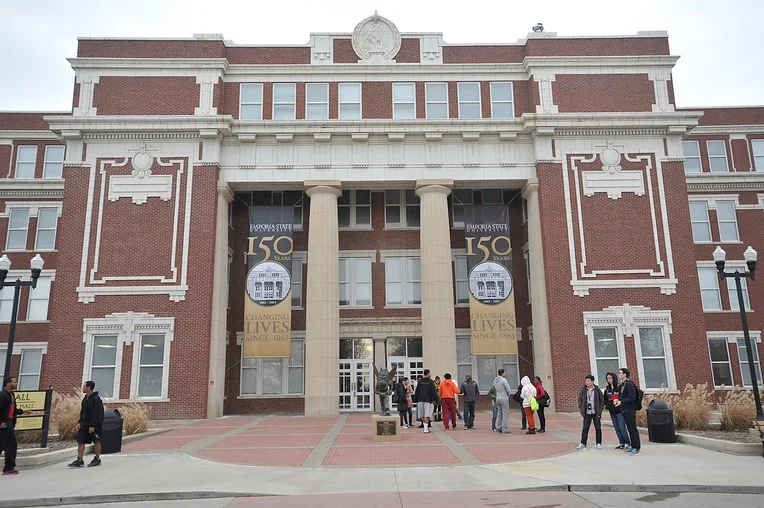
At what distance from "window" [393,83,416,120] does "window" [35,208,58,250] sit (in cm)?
2155

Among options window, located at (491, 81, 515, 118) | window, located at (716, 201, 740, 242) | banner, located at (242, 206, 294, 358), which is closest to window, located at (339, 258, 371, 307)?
banner, located at (242, 206, 294, 358)

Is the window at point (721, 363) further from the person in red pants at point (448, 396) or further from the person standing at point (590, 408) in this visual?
the person standing at point (590, 408)

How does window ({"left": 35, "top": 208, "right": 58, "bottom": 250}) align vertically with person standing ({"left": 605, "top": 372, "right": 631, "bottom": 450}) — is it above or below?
above

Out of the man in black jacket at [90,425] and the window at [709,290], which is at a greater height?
the window at [709,290]

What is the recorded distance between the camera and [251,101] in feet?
102

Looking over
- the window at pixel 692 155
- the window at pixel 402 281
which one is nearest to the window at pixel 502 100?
the window at pixel 402 281

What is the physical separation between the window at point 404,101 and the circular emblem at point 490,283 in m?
8.57

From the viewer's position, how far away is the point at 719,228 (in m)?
36.4

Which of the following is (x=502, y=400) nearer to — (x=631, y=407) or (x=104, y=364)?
(x=631, y=407)

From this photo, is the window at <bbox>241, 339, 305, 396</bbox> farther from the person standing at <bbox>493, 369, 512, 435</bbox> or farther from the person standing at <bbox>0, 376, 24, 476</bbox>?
the person standing at <bbox>0, 376, 24, 476</bbox>

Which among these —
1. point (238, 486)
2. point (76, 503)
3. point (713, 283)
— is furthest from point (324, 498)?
point (713, 283)

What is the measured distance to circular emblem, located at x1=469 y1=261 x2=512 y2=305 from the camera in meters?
29.1

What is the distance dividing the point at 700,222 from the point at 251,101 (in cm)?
2698

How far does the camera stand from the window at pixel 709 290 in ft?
116
